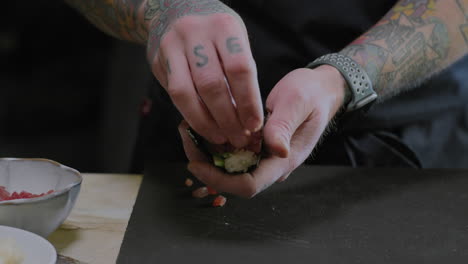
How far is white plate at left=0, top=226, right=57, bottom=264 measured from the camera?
0.75 metres

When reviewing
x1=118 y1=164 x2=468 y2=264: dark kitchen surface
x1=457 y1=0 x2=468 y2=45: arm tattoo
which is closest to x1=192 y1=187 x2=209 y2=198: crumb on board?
x1=118 y1=164 x2=468 y2=264: dark kitchen surface

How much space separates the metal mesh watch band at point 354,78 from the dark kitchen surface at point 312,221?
16 centimetres

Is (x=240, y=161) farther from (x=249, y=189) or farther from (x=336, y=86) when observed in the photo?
(x=336, y=86)

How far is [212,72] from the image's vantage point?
2.81 ft

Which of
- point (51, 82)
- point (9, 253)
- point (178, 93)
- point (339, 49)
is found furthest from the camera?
point (51, 82)

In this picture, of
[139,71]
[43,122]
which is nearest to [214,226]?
[139,71]

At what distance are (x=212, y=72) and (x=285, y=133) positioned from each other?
147mm

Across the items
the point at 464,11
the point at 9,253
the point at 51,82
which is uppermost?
the point at 464,11

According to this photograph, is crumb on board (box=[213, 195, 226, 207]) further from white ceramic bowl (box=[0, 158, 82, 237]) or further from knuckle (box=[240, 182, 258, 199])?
white ceramic bowl (box=[0, 158, 82, 237])

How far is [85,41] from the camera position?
154 inches

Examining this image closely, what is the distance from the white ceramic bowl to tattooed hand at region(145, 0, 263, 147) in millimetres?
214

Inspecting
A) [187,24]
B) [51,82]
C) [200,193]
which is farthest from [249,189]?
[51,82]

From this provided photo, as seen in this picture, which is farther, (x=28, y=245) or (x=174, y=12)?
(x=174, y=12)

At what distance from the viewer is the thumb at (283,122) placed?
0.88m
